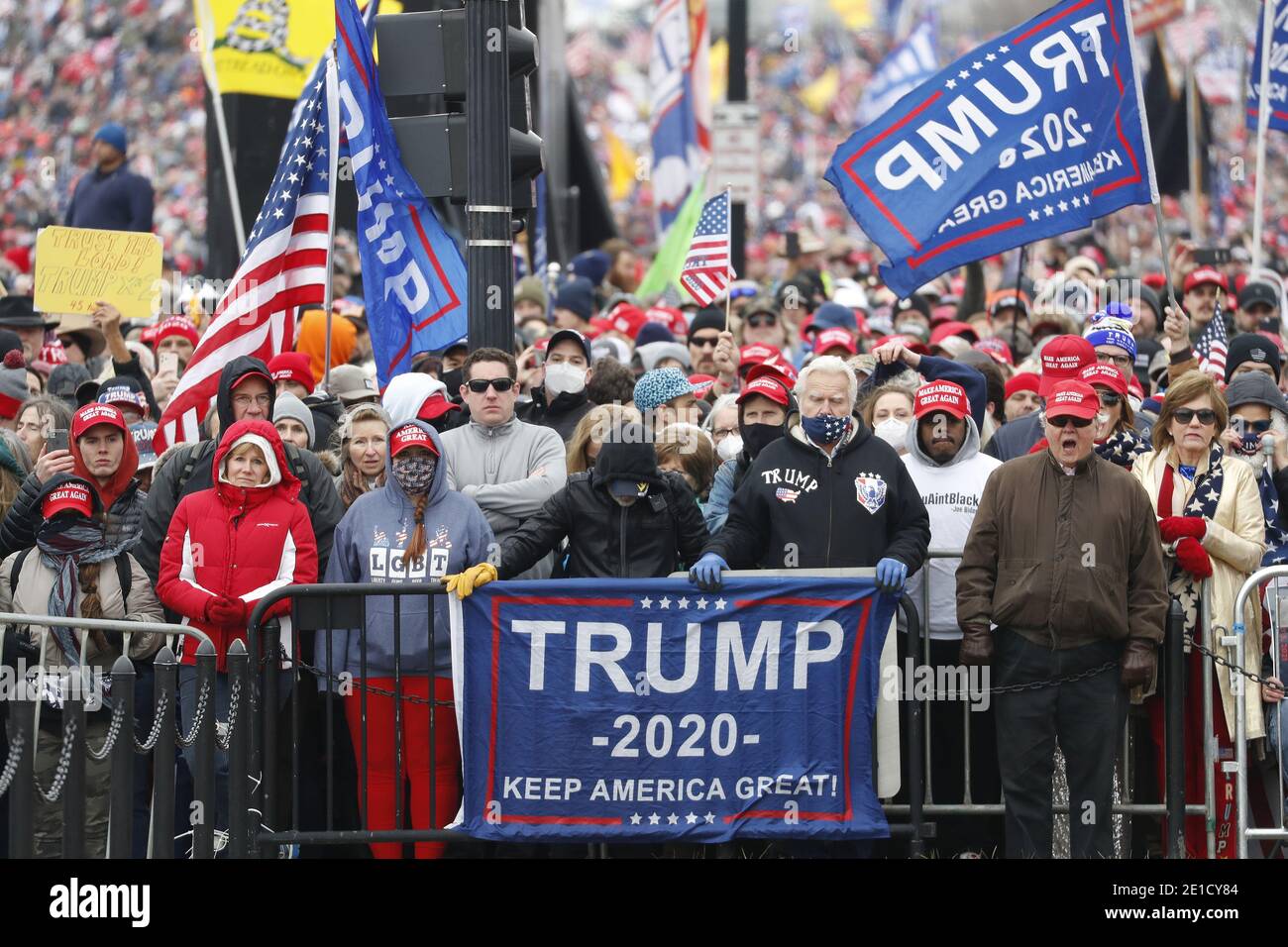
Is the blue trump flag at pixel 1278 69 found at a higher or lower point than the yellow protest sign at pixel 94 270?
higher

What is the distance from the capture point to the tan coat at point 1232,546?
29.6 ft

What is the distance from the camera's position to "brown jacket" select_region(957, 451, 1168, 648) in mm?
8812

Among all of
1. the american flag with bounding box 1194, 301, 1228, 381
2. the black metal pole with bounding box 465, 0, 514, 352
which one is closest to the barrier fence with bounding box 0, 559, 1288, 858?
the black metal pole with bounding box 465, 0, 514, 352

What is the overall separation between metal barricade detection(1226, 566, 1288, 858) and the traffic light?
357cm

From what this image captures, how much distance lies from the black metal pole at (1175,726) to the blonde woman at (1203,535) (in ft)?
0.87

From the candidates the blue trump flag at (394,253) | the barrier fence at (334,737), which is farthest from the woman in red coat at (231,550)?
the blue trump flag at (394,253)

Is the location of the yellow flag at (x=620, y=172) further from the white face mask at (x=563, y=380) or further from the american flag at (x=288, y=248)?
the white face mask at (x=563, y=380)

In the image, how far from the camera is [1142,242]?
30.0m

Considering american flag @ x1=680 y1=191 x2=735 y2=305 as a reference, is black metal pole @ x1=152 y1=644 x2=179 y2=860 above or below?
below

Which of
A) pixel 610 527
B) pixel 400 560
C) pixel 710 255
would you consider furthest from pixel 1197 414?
pixel 710 255

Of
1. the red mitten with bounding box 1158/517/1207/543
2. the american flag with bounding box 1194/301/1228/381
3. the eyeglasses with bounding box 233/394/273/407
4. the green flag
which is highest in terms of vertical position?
the green flag

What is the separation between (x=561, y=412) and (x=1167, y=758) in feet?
12.0

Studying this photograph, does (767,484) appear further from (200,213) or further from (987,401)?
(200,213)

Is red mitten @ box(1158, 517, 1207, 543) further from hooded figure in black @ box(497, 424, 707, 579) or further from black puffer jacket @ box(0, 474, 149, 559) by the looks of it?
black puffer jacket @ box(0, 474, 149, 559)
